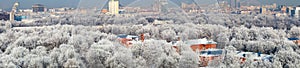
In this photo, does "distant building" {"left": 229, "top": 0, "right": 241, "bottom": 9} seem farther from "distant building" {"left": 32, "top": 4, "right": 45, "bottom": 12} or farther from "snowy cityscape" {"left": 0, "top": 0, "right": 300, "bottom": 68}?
"distant building" {"left": 32, "top": 4, "right": 45, "bottom": 12}

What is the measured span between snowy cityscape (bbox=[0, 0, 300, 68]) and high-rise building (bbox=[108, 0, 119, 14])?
0.06 metres

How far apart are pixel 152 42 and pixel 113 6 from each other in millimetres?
17611

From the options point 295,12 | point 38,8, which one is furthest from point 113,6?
point 38,8

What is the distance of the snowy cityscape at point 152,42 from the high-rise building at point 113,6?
0.06 meters

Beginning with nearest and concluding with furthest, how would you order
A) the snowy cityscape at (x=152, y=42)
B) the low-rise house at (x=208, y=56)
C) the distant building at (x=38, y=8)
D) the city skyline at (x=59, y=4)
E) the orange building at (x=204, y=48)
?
the snowy cityscape at (x=152, y=42), the low-rise house at (x=208, y=56), the orange building at (x=204, y=48), the city skyline at (x=59, y=4), the distant building at (x=38, y=8)

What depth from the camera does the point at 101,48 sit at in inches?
332

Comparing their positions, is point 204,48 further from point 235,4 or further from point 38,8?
point 38,8

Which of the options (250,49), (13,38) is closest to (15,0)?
(13,38)

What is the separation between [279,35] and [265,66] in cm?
737

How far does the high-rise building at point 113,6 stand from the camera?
2614cm

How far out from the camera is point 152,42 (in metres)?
9.34

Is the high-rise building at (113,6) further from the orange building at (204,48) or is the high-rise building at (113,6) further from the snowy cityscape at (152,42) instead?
the orange building at (204,48)

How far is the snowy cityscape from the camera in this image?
7.61 metres

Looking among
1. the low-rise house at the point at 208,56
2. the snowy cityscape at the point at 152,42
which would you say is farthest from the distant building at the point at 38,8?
the low-rise house at the point at 208,56
